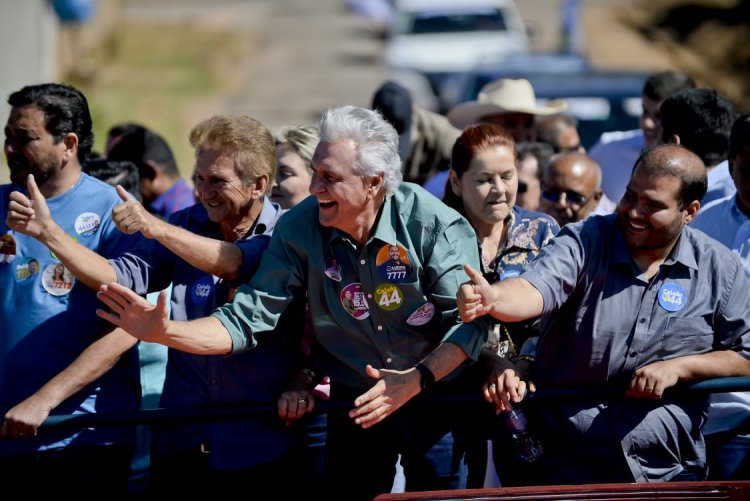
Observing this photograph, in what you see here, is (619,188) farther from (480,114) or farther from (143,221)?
(143,221)

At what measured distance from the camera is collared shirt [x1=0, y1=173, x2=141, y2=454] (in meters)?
4.11

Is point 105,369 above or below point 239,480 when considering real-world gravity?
above

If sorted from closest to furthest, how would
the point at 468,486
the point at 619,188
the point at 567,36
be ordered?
the point at 468,486
the point at 619,188
the point at 567,36

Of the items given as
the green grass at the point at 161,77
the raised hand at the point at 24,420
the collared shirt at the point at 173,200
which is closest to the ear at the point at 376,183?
the raised hand at the point at 24,420

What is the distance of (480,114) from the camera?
22.5 feet

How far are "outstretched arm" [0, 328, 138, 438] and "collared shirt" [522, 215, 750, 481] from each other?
162 centimetres

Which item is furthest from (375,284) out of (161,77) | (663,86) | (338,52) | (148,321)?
(338,52)

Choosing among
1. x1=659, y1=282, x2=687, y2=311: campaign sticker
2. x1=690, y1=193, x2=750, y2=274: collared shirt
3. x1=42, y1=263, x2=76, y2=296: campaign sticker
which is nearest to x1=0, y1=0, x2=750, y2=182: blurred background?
x1=690, y1=193, x2=750, y2=274: collared shirt

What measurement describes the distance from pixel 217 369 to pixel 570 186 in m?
2.24

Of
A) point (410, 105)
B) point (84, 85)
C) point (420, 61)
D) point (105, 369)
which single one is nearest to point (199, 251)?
point (105, 369)

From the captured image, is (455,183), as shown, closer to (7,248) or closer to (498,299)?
(498,299)

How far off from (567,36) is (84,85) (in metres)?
9.30

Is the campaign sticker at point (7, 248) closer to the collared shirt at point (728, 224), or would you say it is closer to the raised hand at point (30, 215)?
the raised hand at point (30, 215)

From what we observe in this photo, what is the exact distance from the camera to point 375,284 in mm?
3838
